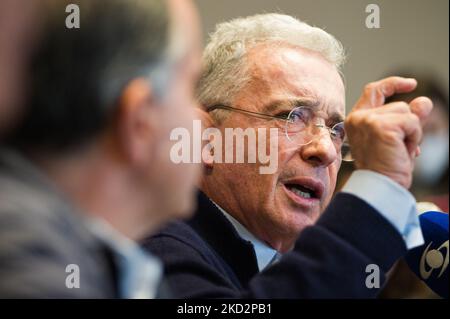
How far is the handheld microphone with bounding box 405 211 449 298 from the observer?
113cm

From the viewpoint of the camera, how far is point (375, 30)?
7.75 feet

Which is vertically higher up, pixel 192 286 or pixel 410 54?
pixel 410 54

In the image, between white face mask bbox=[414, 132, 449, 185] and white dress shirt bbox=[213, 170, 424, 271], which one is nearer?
white dress shirt bbox=[213, 170, 424, 271]

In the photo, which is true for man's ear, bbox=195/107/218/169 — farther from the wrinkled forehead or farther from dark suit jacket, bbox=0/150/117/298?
dark suit jacket, bbox=0/150/117/298

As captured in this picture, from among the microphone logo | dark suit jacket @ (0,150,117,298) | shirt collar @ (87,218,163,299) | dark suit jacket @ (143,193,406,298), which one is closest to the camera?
dark suit jacket @ (0,150,117,298)

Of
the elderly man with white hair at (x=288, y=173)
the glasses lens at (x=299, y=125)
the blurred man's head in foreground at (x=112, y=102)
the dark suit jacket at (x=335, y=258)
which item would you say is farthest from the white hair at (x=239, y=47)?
the blurred man's head in foreground at (x=112, y=102)

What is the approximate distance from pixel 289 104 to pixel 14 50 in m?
0.87

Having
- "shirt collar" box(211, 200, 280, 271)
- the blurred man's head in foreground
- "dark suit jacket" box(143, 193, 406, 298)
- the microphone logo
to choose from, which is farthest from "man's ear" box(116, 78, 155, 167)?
"shirt collar" box(211, 200, 280, 271)

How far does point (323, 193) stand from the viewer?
1430 mm

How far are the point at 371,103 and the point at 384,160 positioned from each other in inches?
4.2

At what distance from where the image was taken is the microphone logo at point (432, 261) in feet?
3.71

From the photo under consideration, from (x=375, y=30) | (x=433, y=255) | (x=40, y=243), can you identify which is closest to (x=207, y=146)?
(x=433, y=255)
